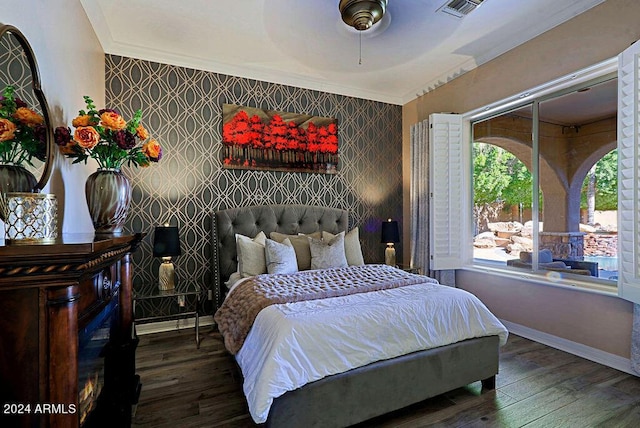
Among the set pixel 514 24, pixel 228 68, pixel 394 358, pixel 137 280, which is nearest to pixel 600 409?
pixel 394 358

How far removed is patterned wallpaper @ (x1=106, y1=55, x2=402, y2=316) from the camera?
3.21 metres

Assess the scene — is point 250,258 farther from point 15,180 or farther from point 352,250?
point 15,180

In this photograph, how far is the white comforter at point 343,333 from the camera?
5.06ft

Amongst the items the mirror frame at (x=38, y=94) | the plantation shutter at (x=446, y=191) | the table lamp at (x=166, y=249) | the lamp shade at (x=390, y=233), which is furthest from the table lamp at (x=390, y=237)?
the mirror frame at (x=38, y=94)

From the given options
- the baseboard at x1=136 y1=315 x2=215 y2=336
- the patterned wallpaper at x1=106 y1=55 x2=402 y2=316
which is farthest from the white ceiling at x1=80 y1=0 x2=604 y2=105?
the baseboard at x1=136 y1=315 x2=215 y2=336

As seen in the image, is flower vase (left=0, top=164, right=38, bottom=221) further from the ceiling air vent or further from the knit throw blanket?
the ceiling air vent

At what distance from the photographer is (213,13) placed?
261cm

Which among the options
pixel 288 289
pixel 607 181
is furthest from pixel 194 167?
pixel 607 181

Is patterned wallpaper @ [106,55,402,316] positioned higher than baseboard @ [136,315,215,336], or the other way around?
patterned wallpaper @ [106,55,402,316]

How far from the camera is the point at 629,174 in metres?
2.20

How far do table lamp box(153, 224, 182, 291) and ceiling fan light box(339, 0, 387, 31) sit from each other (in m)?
2.43

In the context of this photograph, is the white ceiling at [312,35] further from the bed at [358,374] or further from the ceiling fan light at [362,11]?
the bed at [358,374]

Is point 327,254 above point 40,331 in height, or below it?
below

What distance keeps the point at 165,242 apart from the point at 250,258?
0.83 metres
